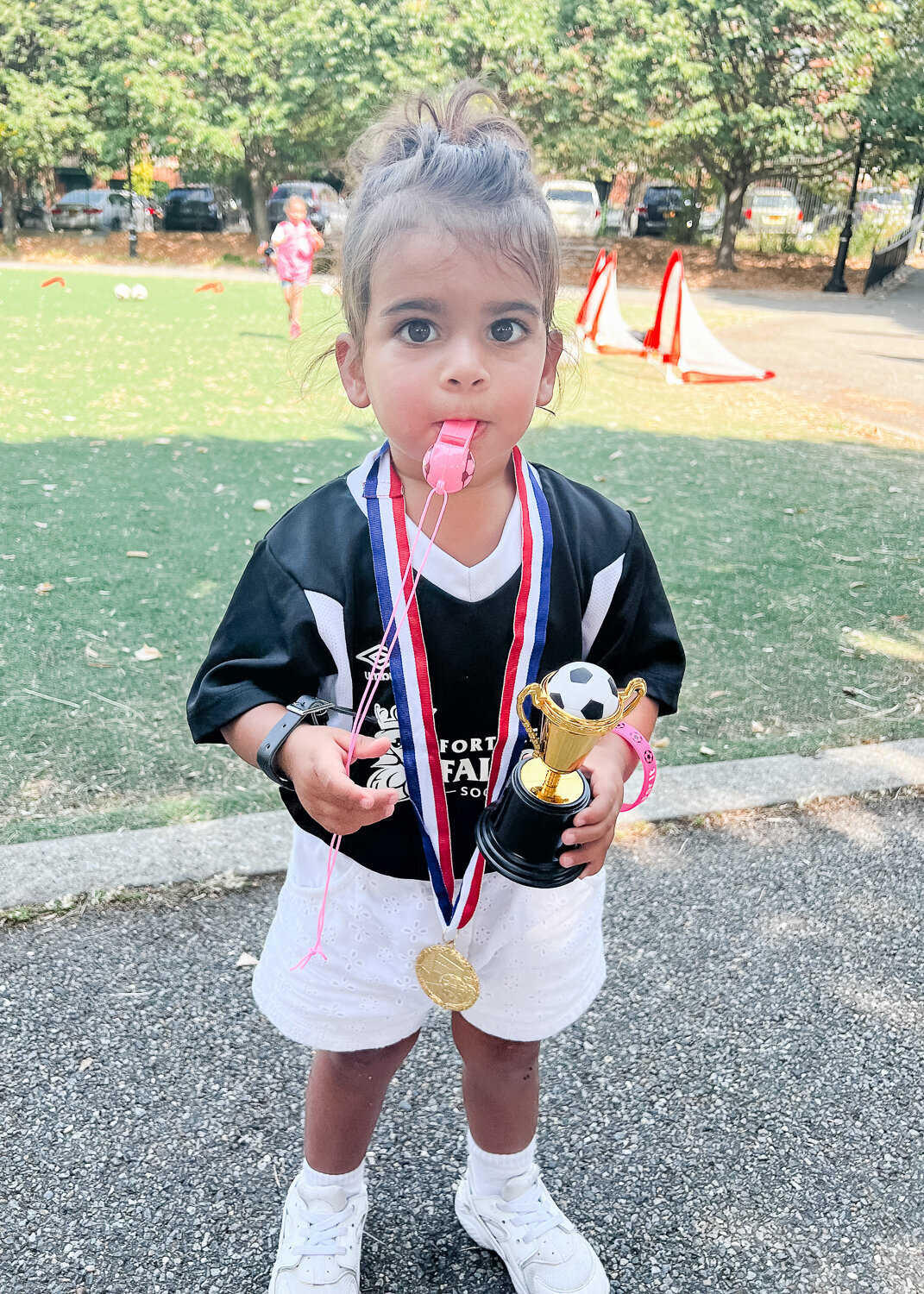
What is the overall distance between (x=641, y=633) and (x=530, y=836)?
44 cm

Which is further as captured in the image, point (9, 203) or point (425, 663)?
point (9, 203)

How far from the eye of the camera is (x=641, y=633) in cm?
170

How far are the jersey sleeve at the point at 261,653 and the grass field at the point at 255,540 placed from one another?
42cm

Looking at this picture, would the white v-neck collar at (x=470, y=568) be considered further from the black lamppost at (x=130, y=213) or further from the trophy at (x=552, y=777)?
the black lamppost at (x=130, y=213)

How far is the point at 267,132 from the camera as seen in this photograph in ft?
97.0

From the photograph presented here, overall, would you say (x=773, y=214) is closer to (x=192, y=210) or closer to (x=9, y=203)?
(x=192, y=210)

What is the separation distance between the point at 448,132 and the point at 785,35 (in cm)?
2793

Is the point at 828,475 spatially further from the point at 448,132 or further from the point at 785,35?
the point at 785,35

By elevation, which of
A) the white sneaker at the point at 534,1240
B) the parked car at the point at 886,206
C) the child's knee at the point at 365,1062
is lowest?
the white sneaker at the point at 534,1240

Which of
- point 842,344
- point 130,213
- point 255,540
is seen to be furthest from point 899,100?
point 255,540

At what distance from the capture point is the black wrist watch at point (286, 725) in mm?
1456

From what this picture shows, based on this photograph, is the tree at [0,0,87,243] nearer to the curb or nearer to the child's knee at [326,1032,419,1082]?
the curb

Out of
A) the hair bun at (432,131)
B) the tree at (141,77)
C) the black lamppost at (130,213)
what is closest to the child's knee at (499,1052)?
the hair bun at (432,131)

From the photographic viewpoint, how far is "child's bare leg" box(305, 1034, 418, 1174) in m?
1.76
